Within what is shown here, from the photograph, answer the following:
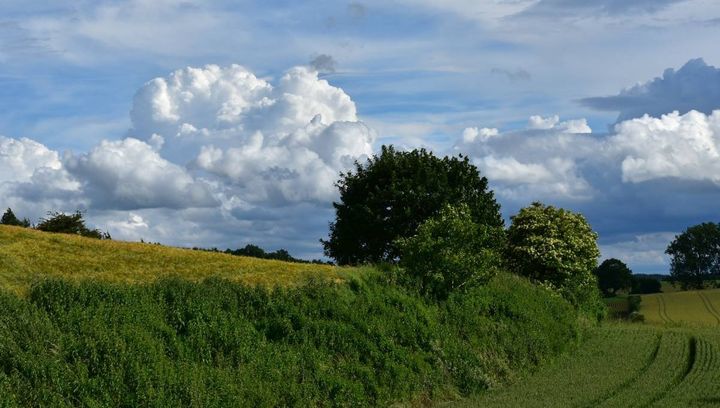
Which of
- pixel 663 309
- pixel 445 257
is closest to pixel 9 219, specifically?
pixel 445 257

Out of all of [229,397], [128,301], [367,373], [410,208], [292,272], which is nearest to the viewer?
[229,397]

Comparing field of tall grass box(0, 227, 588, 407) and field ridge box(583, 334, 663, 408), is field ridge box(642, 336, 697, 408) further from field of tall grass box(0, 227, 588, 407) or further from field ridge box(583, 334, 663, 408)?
field of tall grass box(0, 227, 588, 407)

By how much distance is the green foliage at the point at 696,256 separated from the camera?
183375 mm

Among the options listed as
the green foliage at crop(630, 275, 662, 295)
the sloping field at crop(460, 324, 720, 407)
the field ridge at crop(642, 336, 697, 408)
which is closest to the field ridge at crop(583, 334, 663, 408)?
the sloping field at crop(460, 324, 720, 407)

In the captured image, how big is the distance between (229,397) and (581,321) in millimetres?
42998

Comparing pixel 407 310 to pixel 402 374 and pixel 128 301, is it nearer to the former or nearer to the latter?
pixel 402 374

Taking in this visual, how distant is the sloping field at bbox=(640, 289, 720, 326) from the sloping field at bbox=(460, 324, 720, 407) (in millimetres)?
54042

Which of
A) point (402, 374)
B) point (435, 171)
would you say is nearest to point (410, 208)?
point (435, 171)

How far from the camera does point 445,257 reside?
145ft

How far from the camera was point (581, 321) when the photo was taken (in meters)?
63.3

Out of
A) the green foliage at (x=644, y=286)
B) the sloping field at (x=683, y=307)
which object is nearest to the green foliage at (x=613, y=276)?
the green foliage at (x=644, y=286)

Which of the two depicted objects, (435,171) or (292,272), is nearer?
(292,272)

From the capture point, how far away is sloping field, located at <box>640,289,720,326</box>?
364ft

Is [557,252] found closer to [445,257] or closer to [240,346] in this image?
[445,257]
